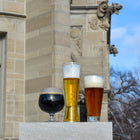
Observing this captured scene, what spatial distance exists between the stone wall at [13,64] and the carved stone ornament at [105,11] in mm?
1558

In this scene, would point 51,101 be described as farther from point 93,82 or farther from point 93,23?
point 93,23

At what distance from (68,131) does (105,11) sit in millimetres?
5173

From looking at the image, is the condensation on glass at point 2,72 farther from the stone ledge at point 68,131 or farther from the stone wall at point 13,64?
the stone ledge at point 68,131

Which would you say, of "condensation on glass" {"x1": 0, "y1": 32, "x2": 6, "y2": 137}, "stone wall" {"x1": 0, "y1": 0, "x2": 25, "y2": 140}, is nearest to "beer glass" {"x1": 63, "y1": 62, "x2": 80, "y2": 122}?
"stone wall" {"x1": 0, "y1": 0, "x2": 25, "y2": 140}

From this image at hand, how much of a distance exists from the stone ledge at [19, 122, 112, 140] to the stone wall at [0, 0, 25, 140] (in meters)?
3.82

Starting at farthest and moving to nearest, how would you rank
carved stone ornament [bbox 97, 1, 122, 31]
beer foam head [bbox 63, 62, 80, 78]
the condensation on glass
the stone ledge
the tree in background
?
the tree in background < carved stone ornament [bbox 97, 1, 122, 31] < the condensation on glass < beer foam head [bbox 63, 62, 80, 78] < the stone ledge

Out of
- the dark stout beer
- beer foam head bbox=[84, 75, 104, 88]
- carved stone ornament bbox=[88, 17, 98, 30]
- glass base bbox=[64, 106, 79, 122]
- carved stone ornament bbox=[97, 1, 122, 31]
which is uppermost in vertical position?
carved stone ornament bbox=[97, 1, 122, 31]

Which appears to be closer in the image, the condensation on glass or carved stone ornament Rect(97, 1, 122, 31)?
the condensation on glass

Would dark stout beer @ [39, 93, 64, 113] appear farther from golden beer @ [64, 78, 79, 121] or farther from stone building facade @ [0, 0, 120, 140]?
stone building facade @ [0, 0, 120, 140]

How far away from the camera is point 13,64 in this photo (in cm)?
761

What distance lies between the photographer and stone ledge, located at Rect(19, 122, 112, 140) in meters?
3.52

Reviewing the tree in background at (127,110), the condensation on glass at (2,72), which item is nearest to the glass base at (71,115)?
the condensation on glass at (2,72)

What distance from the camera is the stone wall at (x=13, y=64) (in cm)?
738

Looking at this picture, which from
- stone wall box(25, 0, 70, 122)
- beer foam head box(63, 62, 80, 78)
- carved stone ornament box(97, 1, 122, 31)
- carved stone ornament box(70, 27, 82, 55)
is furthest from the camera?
carved stone ornament box(70, 27, 82, 55)
